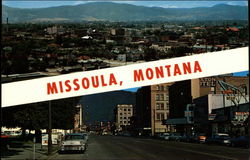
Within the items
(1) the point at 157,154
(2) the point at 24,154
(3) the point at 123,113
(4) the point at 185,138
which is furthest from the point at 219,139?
(3) the point at 123,113

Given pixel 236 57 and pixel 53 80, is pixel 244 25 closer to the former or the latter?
pixel 236 57

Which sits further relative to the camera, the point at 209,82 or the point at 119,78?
the point at 209,82

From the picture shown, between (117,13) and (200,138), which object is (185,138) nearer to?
(200,138)

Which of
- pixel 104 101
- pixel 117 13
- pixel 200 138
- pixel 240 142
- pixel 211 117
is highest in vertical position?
pixel 117 13

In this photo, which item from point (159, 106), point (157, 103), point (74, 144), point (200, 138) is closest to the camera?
point (74, 144)

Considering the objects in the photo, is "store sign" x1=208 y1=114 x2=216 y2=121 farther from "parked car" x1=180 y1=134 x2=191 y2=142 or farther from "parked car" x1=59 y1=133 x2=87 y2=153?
"parked car" x1=59 y1=133 x2=87 y2=153

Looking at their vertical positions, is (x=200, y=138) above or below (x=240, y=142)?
below

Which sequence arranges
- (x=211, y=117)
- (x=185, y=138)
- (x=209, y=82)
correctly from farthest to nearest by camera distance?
(x=209, y=82) < (x=211, y=117) < (x=185, y=138)

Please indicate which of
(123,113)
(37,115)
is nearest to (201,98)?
(37,115)

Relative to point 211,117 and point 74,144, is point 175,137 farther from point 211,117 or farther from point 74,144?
point 74,144

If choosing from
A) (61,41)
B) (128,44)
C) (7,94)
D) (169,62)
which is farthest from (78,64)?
(169,62)
